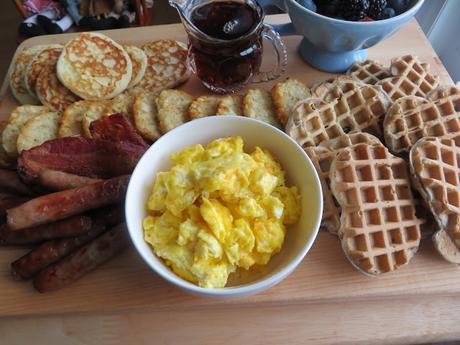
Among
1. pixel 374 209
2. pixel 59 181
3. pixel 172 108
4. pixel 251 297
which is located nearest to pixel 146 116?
pixel 172 108

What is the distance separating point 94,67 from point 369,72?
3.80 feet

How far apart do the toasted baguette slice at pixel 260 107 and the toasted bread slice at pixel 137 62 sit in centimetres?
49

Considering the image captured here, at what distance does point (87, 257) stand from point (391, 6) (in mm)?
1383

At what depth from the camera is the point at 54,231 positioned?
1.22 m

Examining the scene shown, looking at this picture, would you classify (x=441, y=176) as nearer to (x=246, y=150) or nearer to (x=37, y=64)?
(x=246, y=150)

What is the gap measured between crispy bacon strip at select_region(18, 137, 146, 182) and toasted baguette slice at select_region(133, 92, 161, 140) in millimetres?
155

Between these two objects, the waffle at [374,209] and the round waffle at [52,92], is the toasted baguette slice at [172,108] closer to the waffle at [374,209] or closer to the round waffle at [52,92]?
the round waffle at [52,92]

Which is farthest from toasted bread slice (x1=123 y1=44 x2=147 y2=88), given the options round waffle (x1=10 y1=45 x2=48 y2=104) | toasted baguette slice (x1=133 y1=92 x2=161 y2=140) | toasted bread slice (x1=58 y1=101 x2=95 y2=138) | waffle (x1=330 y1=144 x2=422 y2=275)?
waffle (x1=330 y1=144 x2=422 y2=275)

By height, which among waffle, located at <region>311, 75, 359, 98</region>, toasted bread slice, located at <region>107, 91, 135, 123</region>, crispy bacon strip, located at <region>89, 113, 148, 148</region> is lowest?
waffle, located at <region>311, 75, 359, 98</region>

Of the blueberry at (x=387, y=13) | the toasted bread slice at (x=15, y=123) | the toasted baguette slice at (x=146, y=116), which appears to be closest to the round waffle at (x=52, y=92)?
the toasted bread slice at (x=15, y=123)

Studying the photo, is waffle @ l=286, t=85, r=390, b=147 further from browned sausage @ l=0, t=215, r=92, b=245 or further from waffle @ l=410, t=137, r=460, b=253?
browned sausage @ l=0, t=215, r=92, b=245

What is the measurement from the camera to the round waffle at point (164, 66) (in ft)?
5.59

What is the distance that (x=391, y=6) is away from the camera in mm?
1460

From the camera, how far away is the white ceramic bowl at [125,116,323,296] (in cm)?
101
